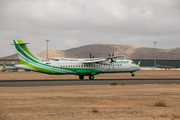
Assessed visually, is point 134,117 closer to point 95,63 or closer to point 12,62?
point 95,63

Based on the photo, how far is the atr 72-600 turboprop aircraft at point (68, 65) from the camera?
4375 centimetres

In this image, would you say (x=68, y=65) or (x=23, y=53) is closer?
(x=23, y=53)

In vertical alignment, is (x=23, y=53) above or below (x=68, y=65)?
above

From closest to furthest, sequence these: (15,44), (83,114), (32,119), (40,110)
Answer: (32,119), (83,114), (40,110), (15,44)

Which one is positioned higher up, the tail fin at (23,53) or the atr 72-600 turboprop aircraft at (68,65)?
the tail fin at (23,53)

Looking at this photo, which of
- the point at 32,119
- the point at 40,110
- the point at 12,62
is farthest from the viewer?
the point at 12,62

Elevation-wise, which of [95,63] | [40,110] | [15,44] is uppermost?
[15,44]

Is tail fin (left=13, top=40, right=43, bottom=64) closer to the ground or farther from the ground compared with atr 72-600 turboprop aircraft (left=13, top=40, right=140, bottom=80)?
farther from the ground

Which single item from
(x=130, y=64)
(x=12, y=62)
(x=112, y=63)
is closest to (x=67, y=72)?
(x=112, y=63)

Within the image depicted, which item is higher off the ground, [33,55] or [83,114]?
[33,55]

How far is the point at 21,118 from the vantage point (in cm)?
1143

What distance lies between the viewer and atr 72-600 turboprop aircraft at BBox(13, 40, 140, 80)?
4375 centimetres

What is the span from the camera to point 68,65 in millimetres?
45375

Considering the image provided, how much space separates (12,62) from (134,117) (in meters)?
151
